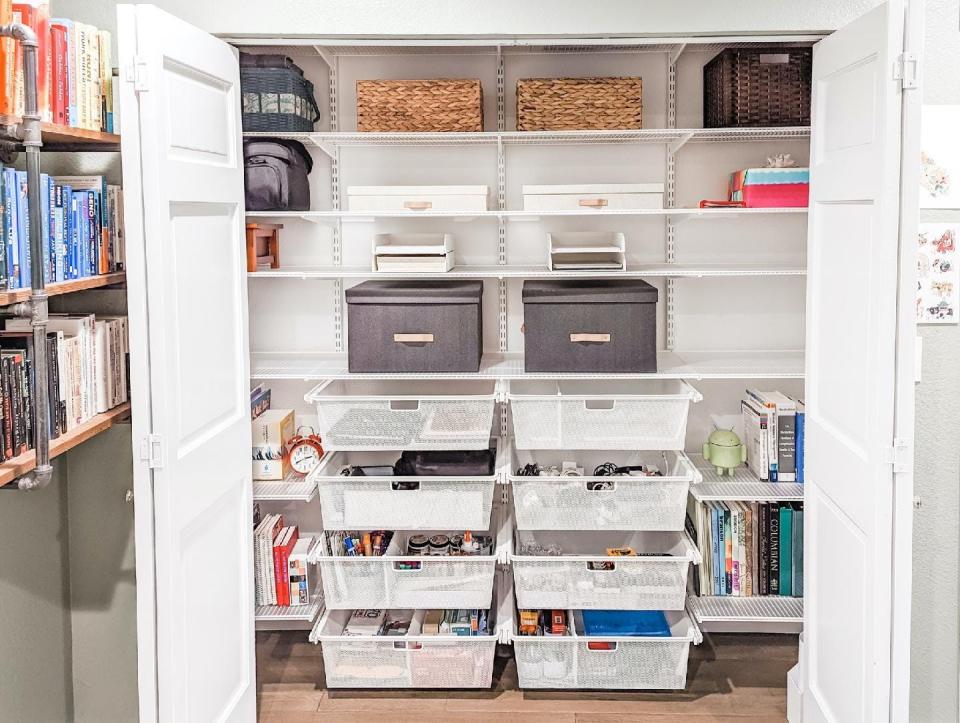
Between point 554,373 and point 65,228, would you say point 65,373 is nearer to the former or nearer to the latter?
point 65,228

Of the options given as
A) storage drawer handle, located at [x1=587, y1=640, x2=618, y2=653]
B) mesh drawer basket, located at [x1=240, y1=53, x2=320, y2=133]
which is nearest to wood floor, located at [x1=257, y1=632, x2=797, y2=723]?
storage drawer handle, located at [x1=587, y1=640, x2=618, y2=653]

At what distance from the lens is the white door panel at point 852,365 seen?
2.09m

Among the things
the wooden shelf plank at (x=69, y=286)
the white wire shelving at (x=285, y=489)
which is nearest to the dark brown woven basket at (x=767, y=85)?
the white wire shelving at (x=285, y=489)

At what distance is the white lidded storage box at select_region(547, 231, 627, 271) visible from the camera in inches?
118

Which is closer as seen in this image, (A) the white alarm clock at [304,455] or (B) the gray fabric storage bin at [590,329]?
(B) the gray fabric storage bin at [590,329]

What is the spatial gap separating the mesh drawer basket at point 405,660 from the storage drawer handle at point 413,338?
897mm

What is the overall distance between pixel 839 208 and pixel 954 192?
335mm

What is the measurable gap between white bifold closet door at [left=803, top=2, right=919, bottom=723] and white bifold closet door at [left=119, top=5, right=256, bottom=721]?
5.04 feet

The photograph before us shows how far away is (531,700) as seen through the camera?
3.01 m

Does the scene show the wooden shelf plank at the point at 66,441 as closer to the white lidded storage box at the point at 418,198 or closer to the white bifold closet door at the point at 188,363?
the white bifold closet door at the point at 188,363

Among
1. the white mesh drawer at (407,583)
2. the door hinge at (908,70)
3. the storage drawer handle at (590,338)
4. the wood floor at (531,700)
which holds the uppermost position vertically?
the door hinge at (908,70)

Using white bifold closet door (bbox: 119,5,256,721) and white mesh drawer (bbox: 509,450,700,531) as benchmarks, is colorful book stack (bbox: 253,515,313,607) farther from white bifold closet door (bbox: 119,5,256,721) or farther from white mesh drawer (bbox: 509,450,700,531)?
white mesh drawer (bbox: 509,450,700,531)

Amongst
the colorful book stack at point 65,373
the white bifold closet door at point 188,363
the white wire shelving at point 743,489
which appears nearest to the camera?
the colorful book stack at point 65,373

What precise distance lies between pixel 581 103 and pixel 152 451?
5.44ft
